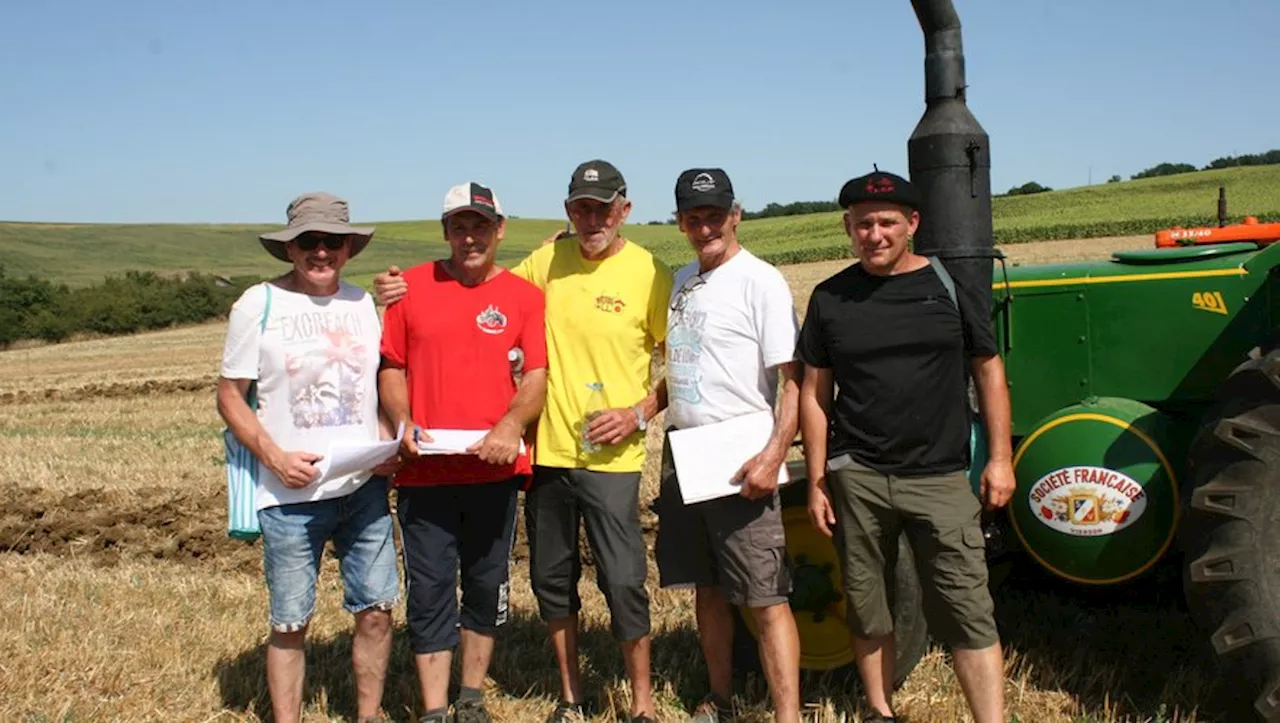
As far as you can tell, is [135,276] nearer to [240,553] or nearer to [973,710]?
[240,553]

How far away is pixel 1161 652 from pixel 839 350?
7.53 ft

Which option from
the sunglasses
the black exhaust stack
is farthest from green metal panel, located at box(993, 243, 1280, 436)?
the sunglasses

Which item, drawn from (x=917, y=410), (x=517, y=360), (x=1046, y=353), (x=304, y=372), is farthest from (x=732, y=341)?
(x=1046, y=353)

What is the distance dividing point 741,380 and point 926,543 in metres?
0.86

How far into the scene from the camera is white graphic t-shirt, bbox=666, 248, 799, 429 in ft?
13.7

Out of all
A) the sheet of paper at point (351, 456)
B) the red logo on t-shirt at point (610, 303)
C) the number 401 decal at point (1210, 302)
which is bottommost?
the sheet of paper at point (351, 456)

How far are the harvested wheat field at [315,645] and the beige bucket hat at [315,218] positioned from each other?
1949mm

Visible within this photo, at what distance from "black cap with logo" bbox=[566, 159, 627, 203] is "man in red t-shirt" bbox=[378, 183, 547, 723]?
0.33 m

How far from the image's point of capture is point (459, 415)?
4414 millimetres

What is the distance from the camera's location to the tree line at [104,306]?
3778 cm

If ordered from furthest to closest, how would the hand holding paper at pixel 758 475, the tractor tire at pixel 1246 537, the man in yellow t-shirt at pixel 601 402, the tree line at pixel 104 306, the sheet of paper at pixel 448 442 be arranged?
the tree line at pixel 104 306, the man in yellow t-shirt at pixel 601 402, the sheet of paper at pixel 448 442, the hand holding paper at pixel 758 475, the tractor tire at pixel 1246 537

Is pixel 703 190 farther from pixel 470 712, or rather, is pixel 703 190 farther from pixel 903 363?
pixel 470 712

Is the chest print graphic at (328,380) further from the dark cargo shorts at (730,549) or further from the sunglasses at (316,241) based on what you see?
the dark cargo shorts at (730,549)

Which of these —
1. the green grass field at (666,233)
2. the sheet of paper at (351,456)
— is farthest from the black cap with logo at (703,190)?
the green grass field at (666,233)
